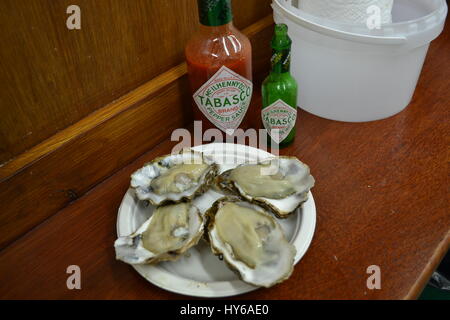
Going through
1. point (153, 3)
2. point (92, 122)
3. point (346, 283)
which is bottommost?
point (346, 283)

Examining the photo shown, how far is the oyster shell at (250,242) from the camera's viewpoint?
58cm

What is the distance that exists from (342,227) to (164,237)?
281 mm

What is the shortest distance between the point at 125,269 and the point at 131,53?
1.19ft

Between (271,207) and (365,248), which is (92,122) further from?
(365,248)

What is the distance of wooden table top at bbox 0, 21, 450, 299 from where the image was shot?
623mm

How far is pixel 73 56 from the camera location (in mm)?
667

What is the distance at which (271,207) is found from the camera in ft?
2.17

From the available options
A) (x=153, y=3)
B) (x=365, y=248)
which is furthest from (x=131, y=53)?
(x=365, y=248)

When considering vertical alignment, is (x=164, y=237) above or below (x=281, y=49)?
below

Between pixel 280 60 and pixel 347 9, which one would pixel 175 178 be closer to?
pixel 280 60

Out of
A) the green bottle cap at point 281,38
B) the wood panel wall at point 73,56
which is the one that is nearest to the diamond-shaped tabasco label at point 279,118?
the green bottle cap at point 281,38

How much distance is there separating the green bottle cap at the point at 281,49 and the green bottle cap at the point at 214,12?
0.28 ft

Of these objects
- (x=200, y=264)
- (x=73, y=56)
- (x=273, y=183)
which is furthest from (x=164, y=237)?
(x=73, y=56)

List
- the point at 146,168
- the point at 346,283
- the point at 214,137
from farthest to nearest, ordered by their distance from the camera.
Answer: the point at 214,137
the point at 146,168
the point at 346,283
